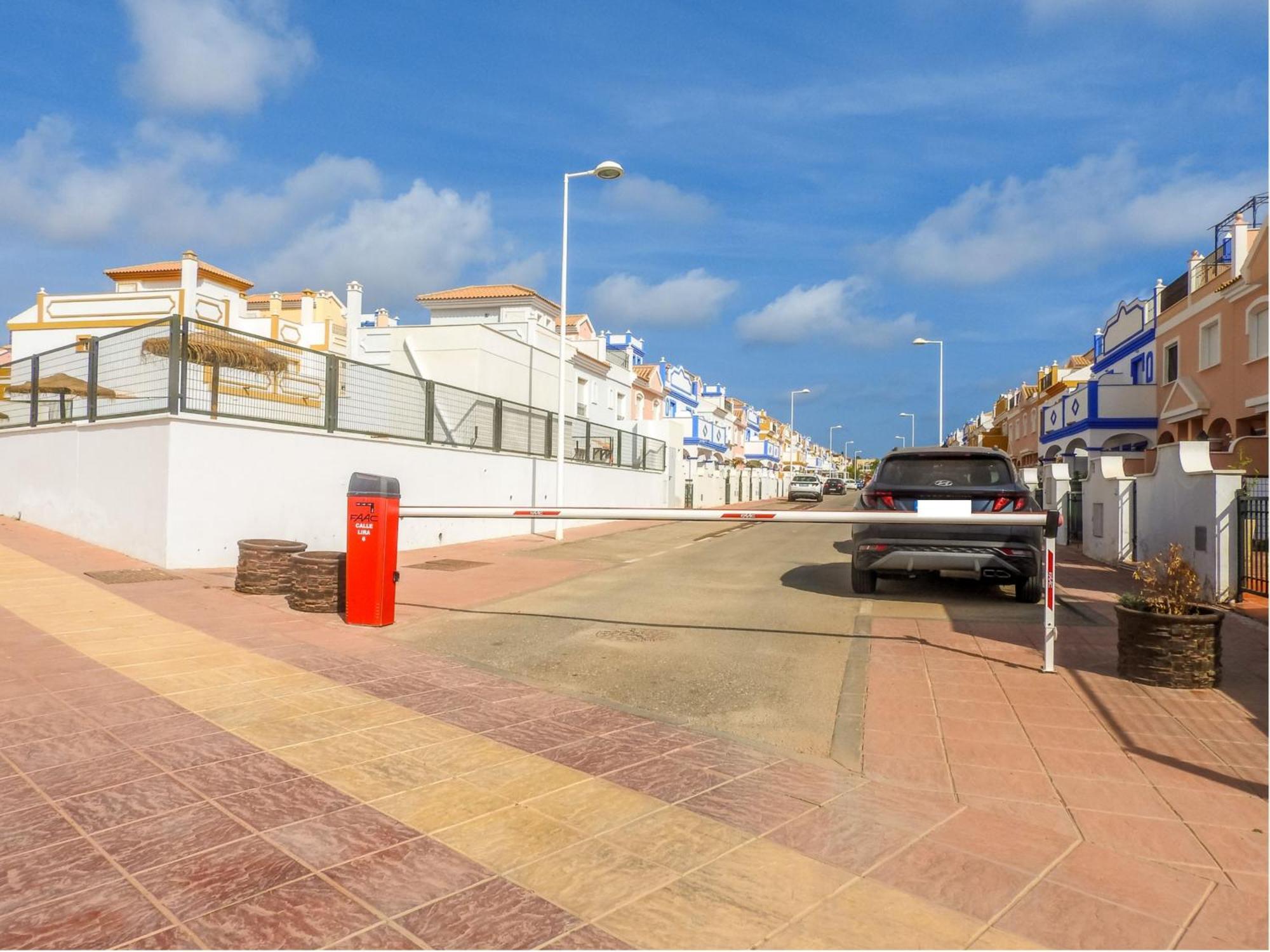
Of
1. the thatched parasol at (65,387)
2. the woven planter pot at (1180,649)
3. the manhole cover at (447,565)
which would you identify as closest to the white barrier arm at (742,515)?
the woven planter pot at (1180,649)

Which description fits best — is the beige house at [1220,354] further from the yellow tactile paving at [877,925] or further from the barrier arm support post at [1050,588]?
the yellow tactile paving at [877,925]

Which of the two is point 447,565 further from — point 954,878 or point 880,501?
point 954,878

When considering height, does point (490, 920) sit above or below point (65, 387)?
→ below

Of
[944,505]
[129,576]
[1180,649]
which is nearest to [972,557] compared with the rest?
[944,505]

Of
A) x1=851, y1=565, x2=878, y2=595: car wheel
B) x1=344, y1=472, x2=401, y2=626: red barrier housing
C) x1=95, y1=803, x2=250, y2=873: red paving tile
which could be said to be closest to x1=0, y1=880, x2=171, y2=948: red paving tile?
x1=95, y1=803, x2=250, y2=873: red paving tile

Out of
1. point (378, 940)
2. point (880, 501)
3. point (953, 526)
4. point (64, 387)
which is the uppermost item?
point (64, 387)

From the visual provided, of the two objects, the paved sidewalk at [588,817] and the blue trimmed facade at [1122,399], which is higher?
the blue trimmed facade at [1122,399]

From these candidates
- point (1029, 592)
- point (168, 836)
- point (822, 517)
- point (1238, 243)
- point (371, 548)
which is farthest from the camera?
point (1238, 243)

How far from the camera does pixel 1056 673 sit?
20.0ft

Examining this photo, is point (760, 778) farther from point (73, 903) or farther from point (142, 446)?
point (142, 446)

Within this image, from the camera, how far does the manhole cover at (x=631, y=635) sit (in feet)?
24.7

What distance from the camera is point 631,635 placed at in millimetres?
7754

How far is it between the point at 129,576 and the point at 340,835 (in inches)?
326

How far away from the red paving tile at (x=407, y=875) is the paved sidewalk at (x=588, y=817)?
0.01 meters
